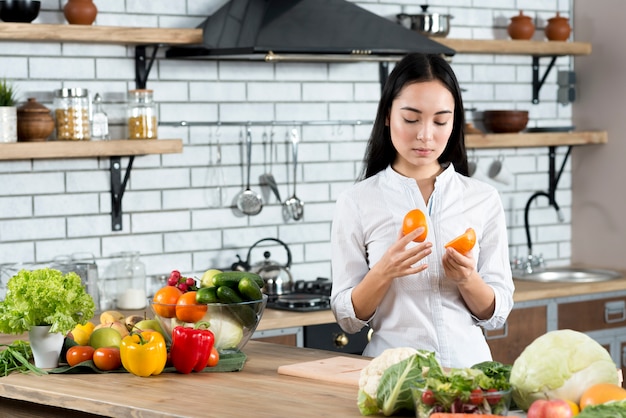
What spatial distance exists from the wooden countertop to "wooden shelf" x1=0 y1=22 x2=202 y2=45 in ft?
5.53

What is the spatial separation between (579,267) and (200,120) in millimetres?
2279

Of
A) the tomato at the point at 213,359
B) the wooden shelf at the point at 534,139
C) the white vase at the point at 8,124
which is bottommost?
the tomato at the point at 213,359

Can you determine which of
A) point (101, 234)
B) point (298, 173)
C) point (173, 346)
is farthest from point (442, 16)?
point (173, 346)

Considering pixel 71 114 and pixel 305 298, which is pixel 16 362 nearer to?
pixel 71 114

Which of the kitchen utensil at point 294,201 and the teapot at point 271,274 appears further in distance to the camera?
the kitchen utensil at point 294,201

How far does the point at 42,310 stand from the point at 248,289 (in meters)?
0.55

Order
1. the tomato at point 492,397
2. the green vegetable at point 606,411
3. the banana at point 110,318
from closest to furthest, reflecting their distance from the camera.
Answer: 1. the green vegetable at point 606,411
2. the tomato at point 492,397
3. the banana at point 110,318

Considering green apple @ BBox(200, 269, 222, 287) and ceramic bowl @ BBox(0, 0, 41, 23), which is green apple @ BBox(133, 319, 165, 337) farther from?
ceramic bowl @ BBox(0, 0, 41, 23)

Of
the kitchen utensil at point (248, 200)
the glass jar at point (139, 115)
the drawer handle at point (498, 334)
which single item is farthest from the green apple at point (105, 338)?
the drawer handle at point (498, 334)

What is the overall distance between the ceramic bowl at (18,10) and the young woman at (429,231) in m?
1.69

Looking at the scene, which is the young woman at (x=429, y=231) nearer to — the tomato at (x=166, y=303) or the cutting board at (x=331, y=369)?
the cutting board at (x=331, y=369)

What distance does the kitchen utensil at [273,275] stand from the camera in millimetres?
Result: 4812

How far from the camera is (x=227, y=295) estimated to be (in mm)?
2945

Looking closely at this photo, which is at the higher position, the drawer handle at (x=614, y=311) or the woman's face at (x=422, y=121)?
the woman's face at (x=422, y=121)
